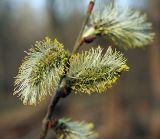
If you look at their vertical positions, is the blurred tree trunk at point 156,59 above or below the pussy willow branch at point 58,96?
above

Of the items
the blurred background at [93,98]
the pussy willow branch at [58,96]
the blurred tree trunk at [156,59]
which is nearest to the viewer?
the pussy willow branch at [58,96]

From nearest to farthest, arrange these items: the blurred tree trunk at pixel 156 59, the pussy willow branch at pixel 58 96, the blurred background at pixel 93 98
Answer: the pussy willow branch at pixel 58 96 → the blurred tree trunk at pixel 156 59 → the blurred background at pixel 93 98

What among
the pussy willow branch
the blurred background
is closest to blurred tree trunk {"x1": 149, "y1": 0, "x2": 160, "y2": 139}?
the blurred background

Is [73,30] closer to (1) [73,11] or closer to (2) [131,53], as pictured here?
(1) [73,11]

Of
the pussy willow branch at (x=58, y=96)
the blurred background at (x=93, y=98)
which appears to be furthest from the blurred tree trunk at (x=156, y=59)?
the pussy willow branch at (x=58, y=96)

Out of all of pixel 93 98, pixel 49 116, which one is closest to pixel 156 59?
pixel 49 116

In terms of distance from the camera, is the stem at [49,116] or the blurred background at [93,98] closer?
the stem at [49,116]

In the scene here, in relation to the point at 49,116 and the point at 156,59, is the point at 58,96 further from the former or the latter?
the point at 156,59

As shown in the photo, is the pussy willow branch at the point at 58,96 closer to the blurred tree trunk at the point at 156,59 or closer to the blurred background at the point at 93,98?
the blurred background at the point at 93,98
